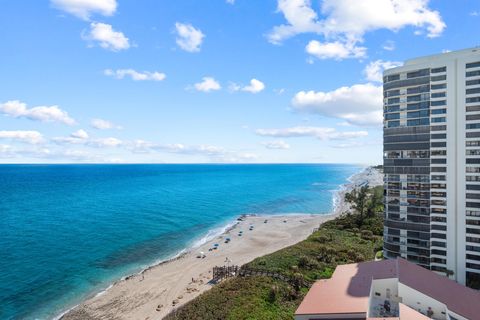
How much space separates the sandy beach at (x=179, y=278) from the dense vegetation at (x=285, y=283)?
5.58 meters

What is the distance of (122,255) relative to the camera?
Answer: 73.7 metres

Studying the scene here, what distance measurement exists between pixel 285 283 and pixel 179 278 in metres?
20.8

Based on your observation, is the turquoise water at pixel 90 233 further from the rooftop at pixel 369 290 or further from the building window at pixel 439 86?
the building window at pixel 439 86

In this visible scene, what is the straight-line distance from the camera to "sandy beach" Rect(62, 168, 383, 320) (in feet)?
159

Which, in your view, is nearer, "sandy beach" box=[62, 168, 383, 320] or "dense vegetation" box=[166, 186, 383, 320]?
"dense vegetation" box=[166, 186, 383, 320]

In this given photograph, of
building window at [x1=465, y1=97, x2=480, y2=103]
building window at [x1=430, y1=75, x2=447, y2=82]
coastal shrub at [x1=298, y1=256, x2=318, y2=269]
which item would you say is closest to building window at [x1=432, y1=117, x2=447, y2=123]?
building window at [x1=465, y1=97, x2=480, y2=103]

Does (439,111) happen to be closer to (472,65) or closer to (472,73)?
(472,73)

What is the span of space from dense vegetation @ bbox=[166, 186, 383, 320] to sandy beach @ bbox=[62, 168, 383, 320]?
5576mm

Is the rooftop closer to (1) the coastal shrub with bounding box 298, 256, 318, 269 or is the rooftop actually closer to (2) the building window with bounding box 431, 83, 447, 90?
(1) the coastal shrub with bounding box 298, 256, 318, 269

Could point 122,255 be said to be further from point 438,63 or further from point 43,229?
point 438,63

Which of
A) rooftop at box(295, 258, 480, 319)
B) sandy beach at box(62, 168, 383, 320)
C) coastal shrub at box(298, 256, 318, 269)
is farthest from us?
coastal shrub at box(298, 256, 318, 269)

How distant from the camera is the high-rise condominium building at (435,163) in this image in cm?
4759

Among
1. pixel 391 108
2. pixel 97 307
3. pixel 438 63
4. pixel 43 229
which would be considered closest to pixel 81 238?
pixel 43 229

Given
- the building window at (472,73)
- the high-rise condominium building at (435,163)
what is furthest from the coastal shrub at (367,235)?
the building window at (472,73)
